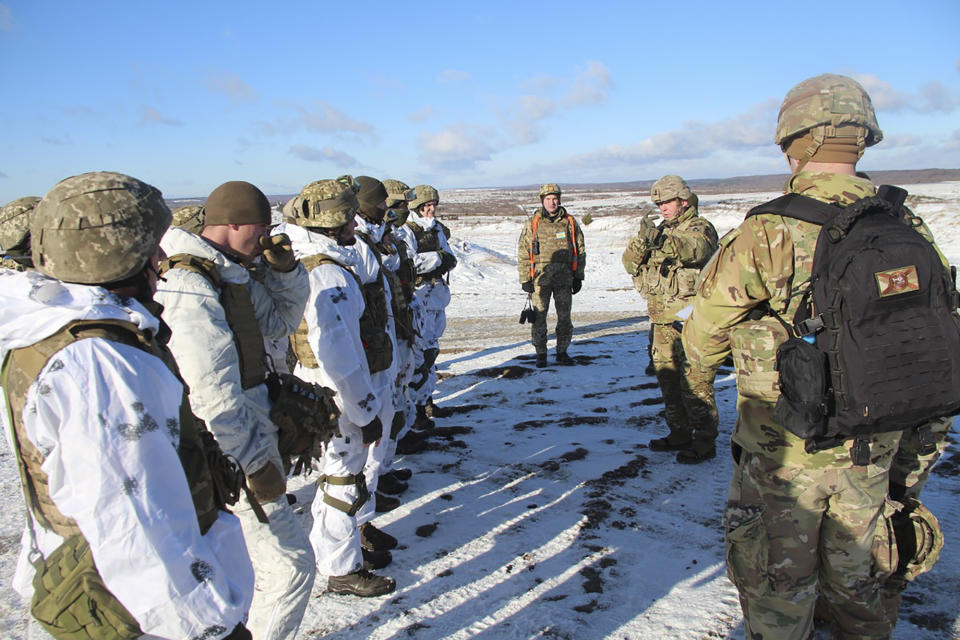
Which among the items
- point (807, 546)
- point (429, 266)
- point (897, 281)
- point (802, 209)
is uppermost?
point (802, 209)

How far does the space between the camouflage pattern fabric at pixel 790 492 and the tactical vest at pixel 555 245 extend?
20.1ft

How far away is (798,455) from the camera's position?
230 centimetres

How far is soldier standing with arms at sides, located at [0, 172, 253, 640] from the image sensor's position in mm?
1302

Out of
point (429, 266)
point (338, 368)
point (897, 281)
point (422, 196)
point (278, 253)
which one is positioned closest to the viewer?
point (897, 281)

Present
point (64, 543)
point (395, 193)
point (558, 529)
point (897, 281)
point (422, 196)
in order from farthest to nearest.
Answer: point (422, 196), point (395, 193), point (558, 529), point (897, 281), point (64, 543)

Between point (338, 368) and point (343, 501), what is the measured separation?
0.74 m

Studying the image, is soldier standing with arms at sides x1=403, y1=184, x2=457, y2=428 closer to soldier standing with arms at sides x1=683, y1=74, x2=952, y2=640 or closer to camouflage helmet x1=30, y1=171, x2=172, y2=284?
soldier standing with arms at sides x1=683, y1=74, x2=952, y2=640

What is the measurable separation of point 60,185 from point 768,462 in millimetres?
2455

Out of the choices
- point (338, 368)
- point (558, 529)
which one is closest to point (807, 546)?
point (558, 529)

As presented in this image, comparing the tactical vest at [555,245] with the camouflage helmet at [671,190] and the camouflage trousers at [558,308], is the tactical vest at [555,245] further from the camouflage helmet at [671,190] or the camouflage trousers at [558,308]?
the camouflage helmet at [671,190]

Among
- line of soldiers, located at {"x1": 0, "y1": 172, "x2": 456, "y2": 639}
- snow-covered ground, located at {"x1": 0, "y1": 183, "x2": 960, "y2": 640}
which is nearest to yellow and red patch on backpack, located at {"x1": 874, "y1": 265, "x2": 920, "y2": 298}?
snow-covered ground, located at {"x1": 0, "y1": 183, "x2": 960, "y2": 640}

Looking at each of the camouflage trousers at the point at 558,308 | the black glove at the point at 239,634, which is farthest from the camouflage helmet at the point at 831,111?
the camouflage trousers at the point at 558,308

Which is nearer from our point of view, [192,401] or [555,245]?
[192,401]

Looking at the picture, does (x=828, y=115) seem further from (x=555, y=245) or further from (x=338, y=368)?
(x=555, y=245)
